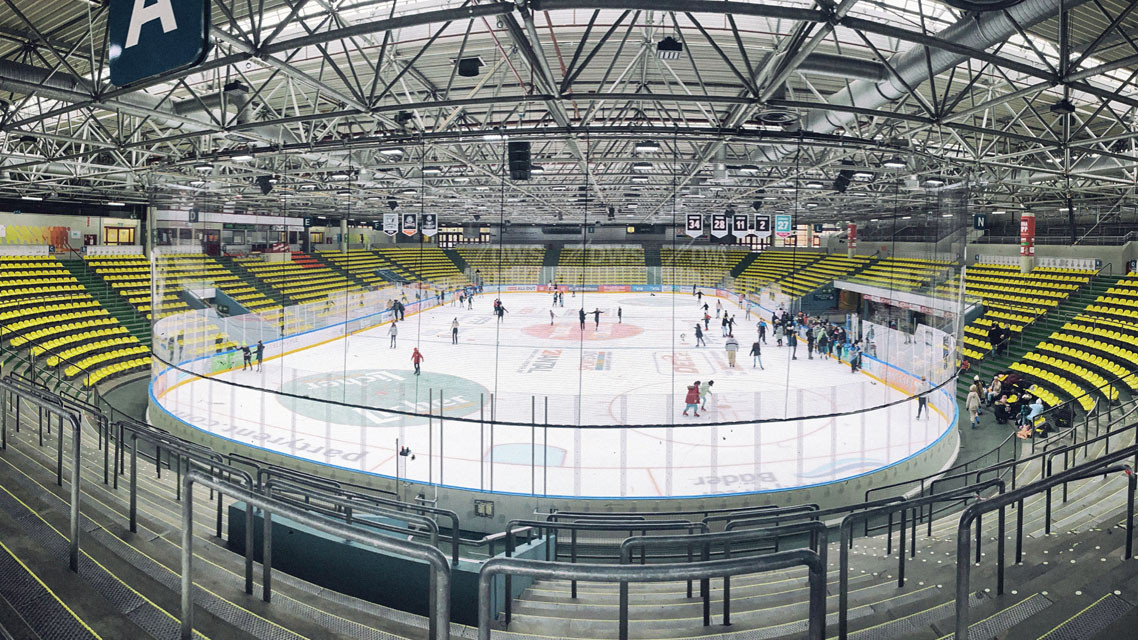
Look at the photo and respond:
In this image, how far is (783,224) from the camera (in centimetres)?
1677

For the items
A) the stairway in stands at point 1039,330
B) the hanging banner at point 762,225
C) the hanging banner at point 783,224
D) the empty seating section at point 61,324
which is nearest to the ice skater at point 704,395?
the hanging banner at point 762,225

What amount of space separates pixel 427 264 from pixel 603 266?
10606 mm

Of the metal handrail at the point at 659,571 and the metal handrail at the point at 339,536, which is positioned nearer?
the metal handrail at the point at 659,571

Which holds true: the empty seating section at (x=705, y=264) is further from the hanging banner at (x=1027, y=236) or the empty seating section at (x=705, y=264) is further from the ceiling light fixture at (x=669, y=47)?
the hanging banner at (x=1027, y=236)

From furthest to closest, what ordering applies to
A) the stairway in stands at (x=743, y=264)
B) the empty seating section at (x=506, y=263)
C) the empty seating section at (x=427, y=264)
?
1. the empty seating section at (x=506, y=263)
2. the empty seating section at (x=427, y=264)
3. the stairway in stands at (x=743, y=264)

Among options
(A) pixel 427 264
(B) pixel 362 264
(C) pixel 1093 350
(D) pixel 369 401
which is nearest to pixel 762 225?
(C) pixel 1093 350

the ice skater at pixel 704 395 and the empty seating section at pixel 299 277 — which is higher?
the empty seating section at pixel 299 277

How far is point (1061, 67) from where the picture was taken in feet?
25.5

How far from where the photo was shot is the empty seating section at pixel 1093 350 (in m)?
15.3

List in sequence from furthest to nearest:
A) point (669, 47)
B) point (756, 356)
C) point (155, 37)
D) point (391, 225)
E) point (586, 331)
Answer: point (586, 331) → point (391, 225) → point (756, 356) → point (669, 47) → point (155, 37)

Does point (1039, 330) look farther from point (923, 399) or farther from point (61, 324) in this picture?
point (61, 324)

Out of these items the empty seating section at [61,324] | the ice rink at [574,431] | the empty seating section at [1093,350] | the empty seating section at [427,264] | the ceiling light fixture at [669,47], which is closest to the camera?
the ceiling light fixture at [669,47]

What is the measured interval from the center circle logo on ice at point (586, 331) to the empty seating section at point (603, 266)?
297 centimetres

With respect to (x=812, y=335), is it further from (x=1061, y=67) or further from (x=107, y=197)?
(x=107, y=197)
